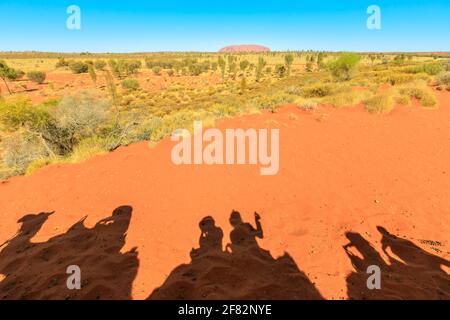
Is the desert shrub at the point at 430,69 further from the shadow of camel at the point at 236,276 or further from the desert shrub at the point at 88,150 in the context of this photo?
the desert shrub at the point at 88,150

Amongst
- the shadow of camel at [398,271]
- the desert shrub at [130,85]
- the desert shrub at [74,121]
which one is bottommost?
the shadow of camel at [398,271]

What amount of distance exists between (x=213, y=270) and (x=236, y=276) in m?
0.35

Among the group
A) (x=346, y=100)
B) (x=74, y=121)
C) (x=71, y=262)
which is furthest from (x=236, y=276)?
(x=346, y=100)

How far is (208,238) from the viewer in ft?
14.7

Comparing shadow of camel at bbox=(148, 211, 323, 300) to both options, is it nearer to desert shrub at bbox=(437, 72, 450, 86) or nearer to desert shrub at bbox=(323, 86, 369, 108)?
desert shrub at bbox=(323, 86, 369, 108)

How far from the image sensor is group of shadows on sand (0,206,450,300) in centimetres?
326

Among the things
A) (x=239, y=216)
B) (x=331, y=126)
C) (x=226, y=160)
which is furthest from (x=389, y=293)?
(x=331, y=126)

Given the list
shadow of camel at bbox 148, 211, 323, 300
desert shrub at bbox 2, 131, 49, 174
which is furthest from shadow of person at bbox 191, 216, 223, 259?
desert shrub at bbox 2, 131, 49, 174

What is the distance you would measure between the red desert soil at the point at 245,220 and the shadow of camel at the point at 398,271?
2 centimetres

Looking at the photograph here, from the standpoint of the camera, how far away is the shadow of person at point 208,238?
4166 mm

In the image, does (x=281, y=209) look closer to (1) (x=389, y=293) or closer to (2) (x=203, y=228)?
(2) (x=203, y=228)

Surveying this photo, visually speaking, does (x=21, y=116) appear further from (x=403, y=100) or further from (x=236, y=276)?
(x=403, y=100)

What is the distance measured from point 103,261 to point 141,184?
2480 millimetres

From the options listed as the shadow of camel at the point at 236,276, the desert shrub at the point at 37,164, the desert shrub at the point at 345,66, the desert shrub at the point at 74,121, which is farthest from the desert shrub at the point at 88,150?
the desert shrub at the point at 345,66
